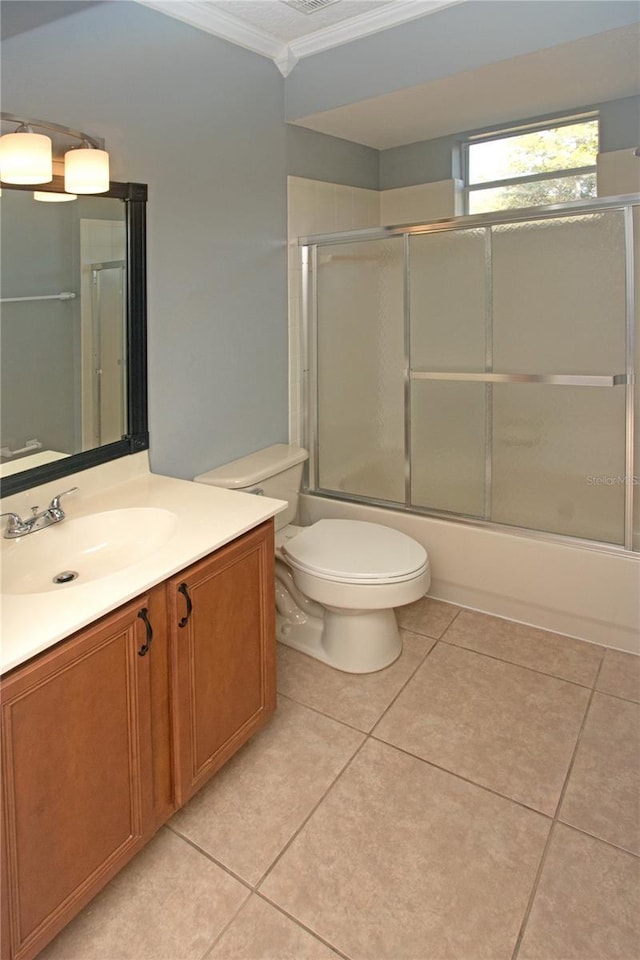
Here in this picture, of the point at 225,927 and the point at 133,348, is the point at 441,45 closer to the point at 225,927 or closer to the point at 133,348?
the point at 133,348

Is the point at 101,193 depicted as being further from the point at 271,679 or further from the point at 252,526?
the point at 271,679

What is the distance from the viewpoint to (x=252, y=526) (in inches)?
65.0

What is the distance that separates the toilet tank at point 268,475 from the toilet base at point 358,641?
1.52 feet

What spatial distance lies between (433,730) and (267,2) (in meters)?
2.51

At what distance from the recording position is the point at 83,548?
66.1 inches

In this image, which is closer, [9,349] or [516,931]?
[516,931]

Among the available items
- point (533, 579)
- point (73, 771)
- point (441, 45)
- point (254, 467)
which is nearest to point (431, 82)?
point (441, 45)

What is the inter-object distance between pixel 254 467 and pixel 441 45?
1680mm

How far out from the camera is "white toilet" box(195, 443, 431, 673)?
210 cm

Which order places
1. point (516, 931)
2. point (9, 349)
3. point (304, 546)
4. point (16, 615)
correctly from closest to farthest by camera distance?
point (16, 615) → point (516, 931) → point (9, 349) → point (304, 546)

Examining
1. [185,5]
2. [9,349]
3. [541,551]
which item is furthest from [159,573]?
[185,5]

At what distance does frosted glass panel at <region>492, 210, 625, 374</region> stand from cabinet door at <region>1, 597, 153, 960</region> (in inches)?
71.0

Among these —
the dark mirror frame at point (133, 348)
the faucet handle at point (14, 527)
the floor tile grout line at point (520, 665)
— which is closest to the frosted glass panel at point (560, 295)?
the floor tile grout line at point (520, 665)

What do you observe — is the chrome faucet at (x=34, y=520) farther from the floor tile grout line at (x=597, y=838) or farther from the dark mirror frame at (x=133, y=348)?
the floor tile grout line at (x=597, y=838)
